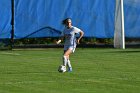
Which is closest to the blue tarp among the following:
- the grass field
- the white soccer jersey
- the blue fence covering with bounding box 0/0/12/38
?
the blue fence covering with bounding box 0/0/12/38

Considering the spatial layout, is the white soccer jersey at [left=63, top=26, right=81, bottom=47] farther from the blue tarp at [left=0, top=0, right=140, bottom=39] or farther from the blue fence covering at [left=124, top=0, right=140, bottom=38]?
the blue fence covering at [left=124, top=0, right=140, bottom=38]

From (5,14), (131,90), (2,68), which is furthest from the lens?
(5,14)

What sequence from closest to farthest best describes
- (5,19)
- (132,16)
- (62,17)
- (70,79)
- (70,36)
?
(70,79)
(70,36)
(5,19)
(62,17)
(132,16)

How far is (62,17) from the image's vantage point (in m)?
35.2

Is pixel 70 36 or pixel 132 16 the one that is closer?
pixel 70 36

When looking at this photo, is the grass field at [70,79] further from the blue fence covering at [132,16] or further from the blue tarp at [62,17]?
the blue fence covering at [132,16]

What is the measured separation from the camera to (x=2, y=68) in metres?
19.2

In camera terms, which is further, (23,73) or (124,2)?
(124,2)

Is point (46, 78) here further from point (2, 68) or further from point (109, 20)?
point (109, 20)

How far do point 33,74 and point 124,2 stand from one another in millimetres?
19676

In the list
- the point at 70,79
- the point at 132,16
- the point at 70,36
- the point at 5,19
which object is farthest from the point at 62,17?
the point at 70,79

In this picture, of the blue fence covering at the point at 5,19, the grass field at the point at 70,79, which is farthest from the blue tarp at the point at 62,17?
the grass field at the point at 70,79

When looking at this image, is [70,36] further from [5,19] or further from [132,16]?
[132,16]

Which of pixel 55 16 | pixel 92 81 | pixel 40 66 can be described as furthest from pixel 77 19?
pixel 92 81
